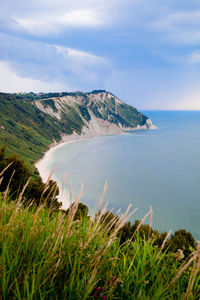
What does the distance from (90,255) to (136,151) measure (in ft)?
427

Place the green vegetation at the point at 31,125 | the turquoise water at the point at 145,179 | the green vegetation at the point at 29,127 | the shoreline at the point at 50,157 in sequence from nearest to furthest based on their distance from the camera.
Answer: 1. the turquoise water at the point at 145,179
2. the shoreline at the point at 50,157
3. the green vegetation at the point at 31,125
4. the green vegetation at the point at 29,127

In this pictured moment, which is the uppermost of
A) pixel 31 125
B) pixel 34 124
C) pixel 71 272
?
pixel 34 124

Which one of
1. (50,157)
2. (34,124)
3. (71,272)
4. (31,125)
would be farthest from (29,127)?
(71,272)

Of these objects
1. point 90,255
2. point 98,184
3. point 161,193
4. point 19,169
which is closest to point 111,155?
point 98,184

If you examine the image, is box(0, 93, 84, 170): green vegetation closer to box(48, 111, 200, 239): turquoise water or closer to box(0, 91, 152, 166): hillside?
box(0, 91, 152, 166): hillside

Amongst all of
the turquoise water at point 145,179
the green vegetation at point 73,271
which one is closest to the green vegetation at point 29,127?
the turquoise water at point 145,179

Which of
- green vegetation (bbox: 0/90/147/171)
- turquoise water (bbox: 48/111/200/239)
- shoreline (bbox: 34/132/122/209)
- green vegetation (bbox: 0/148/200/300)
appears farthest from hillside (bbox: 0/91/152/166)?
green vegetation (bbox: 0/148/200/300)

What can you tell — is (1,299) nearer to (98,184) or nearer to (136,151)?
(98,184)

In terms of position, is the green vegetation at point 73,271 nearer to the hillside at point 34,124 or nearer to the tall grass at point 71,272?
the tall grass at point 71,272

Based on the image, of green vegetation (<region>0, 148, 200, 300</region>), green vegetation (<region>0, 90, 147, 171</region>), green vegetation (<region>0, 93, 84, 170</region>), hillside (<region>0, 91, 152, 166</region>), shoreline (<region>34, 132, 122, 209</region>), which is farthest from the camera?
hillside (<region>0, 91, 152, 166</region>)

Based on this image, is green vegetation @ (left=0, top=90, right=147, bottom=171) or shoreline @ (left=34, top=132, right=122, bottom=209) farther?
green vegetation @ (left=0, top=90, right=147, bottom=171)

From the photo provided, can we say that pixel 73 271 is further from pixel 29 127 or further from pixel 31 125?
pixel 31 125

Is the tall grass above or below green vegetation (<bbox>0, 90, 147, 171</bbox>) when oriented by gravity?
below

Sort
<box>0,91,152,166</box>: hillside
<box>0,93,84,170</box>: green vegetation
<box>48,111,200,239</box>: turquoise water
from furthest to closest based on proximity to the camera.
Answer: <box>0,91,152,166</box>: hillside, <box>0,93,84,170</box>: green vegetation, <box>48,111,200,239</box>: turquoise water
